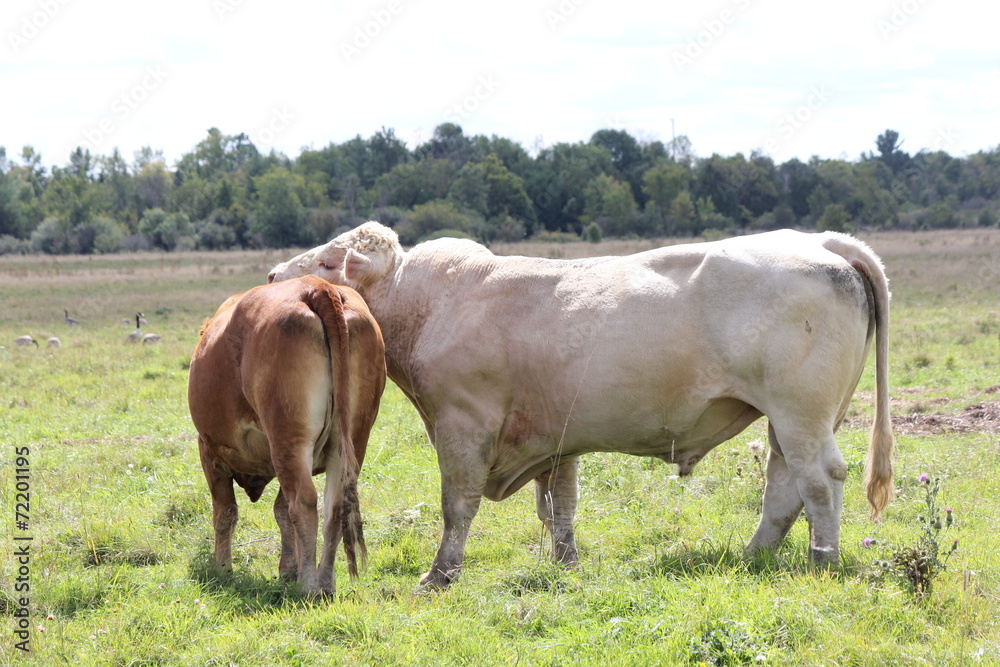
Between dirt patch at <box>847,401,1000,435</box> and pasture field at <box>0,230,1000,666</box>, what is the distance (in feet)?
0.12

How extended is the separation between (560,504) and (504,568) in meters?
0.56

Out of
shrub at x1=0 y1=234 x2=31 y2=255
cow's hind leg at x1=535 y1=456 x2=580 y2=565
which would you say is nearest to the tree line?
shrub at x1=0 y1=234 x2=31 y2=255

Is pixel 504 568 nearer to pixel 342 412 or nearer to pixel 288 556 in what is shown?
pixel 288 556

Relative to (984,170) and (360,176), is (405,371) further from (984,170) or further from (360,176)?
(984,170)

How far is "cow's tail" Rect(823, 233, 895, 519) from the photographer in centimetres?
485

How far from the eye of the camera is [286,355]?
455 cm

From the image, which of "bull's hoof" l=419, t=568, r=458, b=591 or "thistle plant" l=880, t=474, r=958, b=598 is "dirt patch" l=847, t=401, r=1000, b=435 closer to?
"thistle plant" l=880, t=474, r=958, b=598

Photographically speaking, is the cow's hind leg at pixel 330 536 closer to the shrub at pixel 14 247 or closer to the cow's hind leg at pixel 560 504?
the cow's hind leg at pixel 560 504

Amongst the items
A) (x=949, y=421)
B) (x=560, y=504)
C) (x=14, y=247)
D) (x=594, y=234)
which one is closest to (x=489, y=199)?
(x=594, y=234)

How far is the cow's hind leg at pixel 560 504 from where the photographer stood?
5.39 metres

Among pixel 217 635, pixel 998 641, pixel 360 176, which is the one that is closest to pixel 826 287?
pixel 998 641

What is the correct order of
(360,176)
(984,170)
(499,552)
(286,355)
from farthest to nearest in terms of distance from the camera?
(984,170) → (360,176) → (499,552) → (286,355)

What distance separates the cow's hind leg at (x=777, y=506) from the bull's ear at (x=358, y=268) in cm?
254

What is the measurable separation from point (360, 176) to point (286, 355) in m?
65.5
